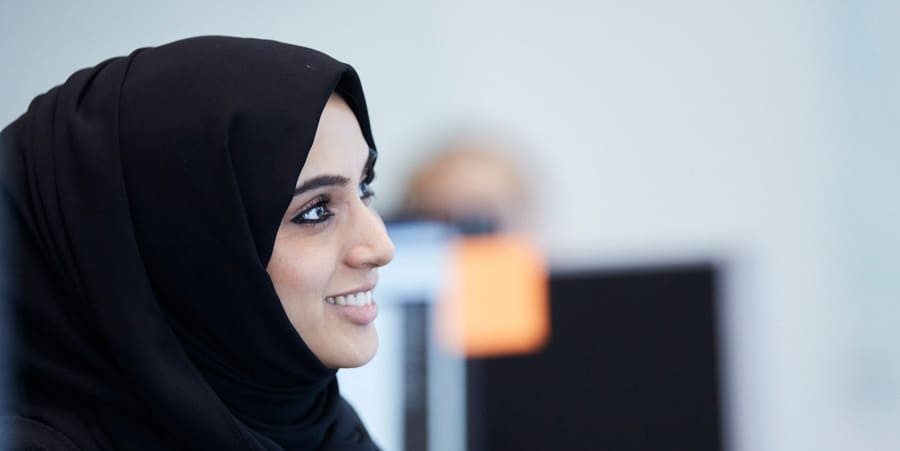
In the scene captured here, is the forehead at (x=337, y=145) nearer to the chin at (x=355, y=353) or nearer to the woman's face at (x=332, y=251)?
the woman's face at (x=332, y=251)

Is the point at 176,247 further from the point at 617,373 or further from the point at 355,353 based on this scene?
the point at 617,373

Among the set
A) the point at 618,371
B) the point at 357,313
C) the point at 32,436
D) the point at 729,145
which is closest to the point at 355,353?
the point at 357,313

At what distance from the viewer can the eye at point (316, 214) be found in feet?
2.52

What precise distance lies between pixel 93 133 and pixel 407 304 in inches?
19.7

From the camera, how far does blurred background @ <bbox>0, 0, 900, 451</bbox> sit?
236cm

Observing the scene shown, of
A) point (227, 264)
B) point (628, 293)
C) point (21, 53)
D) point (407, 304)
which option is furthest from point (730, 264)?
point (21, 53)

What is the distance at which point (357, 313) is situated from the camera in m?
0.79

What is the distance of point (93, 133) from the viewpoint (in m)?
0.73

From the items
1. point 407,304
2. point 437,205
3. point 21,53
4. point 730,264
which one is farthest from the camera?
point 437,205

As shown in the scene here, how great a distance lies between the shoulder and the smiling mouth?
0.71 ft

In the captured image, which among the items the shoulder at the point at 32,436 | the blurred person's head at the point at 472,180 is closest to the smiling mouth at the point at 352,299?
the shoulder at the point at 32,436

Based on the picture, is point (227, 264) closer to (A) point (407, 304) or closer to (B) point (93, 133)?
(B) point (93, 133)

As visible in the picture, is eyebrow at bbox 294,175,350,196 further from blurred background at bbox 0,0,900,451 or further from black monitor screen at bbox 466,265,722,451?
blurred background at bbox 0,0,900,451

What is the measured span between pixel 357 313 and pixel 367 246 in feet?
0.18
